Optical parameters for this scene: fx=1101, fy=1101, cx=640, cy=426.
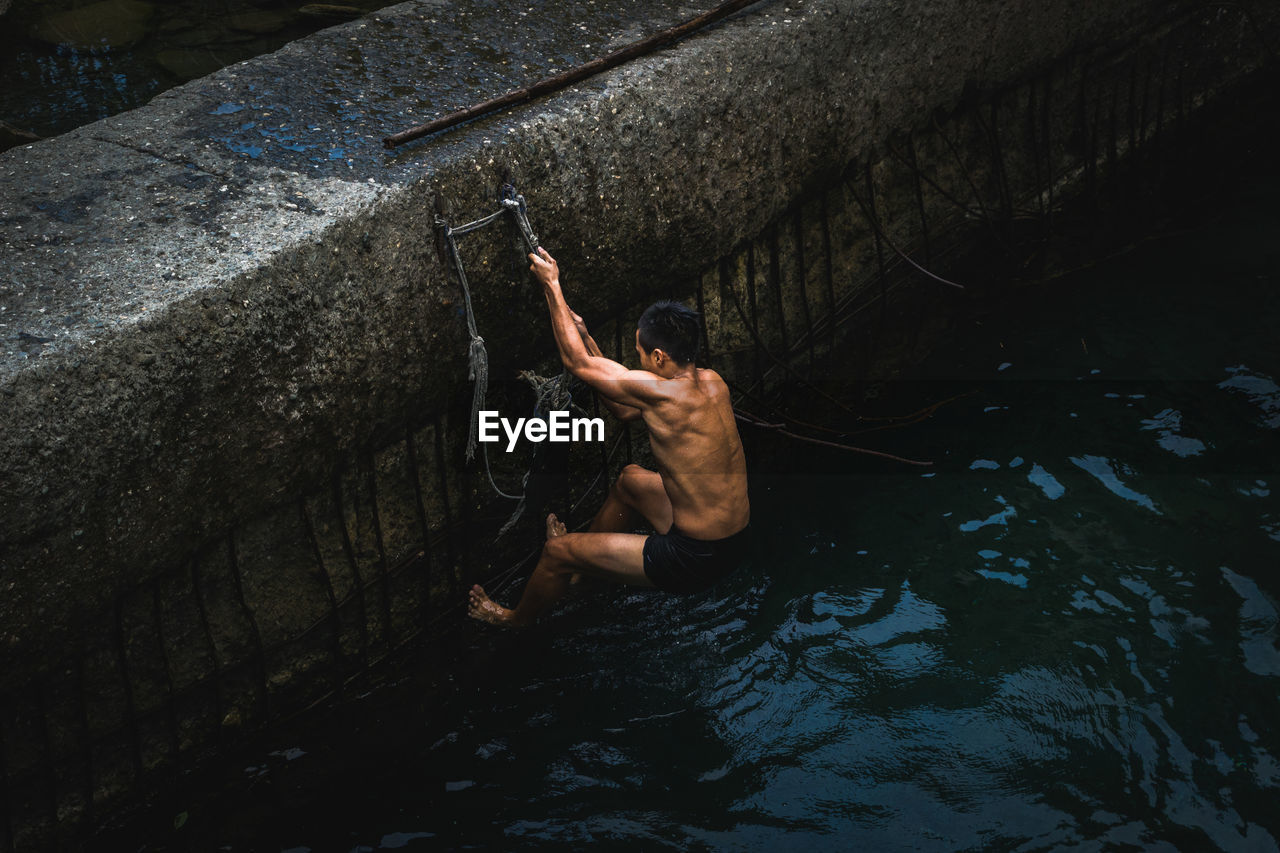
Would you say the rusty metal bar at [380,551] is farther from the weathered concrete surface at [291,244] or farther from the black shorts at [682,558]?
the black shorts at [682,558]

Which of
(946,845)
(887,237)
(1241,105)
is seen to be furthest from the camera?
(1241,105)

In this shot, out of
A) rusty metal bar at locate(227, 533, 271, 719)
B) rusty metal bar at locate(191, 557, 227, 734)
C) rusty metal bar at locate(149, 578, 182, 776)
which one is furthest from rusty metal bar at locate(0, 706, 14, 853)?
rusty metal bar at locate(227, 533, 271, 719)

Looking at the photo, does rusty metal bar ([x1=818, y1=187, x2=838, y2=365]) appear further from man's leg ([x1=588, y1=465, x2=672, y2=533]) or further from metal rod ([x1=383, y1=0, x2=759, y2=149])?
man's leg ([x1=588, y1=465, x2=672, y2=533])

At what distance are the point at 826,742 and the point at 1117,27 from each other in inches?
182

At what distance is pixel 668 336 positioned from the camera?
411 cm

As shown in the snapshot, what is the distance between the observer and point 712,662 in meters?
4.50


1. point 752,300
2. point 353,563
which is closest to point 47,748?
point 353,563

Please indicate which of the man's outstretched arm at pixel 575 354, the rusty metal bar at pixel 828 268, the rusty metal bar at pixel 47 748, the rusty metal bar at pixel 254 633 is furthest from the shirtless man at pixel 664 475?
the rusty metal bar at pixel 47 748

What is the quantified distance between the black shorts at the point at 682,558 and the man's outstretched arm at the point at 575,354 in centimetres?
64

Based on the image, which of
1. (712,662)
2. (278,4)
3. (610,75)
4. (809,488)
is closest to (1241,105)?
(809,488)

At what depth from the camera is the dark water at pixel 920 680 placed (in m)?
3.80

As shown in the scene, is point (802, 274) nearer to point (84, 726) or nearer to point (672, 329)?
point (672, 329)

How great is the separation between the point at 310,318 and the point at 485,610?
1507 millimetres

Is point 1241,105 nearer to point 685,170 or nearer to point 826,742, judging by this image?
point 685,170
